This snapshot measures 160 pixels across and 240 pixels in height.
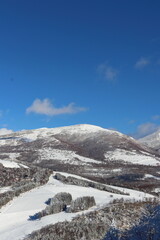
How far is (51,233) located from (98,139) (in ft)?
308

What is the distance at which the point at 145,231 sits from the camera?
7.49 metres

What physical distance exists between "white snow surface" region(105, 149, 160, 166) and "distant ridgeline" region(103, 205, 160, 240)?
6158 cm

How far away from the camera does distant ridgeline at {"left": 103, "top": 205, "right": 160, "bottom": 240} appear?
7.27 m

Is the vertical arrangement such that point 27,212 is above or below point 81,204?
below

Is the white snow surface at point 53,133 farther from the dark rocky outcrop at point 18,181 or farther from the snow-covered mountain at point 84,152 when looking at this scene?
the dark rocky outcrop at point 18,181

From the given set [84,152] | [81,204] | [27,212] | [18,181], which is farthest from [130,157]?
[81,204]

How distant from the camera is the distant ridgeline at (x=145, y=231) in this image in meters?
7.27

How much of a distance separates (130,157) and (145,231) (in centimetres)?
7218

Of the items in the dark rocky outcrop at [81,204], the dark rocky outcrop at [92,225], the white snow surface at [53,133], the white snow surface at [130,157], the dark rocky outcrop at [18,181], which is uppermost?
the white snow surface at [53,133]

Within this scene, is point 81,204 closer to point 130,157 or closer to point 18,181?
point 18,181

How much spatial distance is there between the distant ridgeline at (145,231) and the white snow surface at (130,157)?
61.6m

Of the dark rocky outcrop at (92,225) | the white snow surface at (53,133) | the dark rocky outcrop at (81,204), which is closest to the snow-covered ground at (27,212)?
the dark rocky outcrop at (81,204)

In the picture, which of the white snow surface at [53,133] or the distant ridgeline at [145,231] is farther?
the white snow surface at [53,133]

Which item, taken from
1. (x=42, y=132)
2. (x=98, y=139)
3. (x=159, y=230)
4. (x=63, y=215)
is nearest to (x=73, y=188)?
(x=63, y=215)
